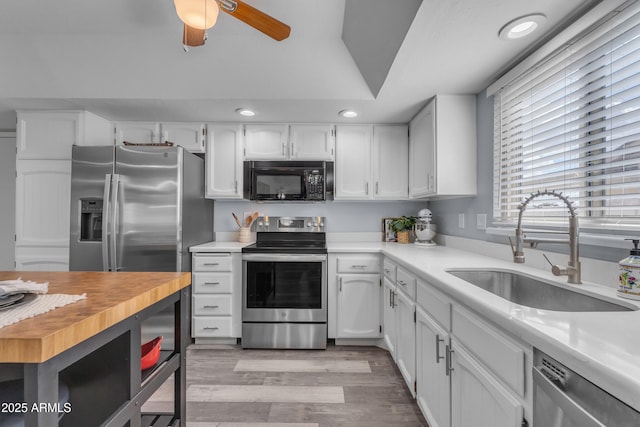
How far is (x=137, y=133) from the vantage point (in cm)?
285

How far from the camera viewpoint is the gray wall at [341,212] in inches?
125

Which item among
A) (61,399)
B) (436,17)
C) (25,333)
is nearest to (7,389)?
A: (61,399)

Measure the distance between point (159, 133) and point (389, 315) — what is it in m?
2.69

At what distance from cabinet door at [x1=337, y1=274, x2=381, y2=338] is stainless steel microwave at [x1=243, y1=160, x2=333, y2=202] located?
0.84m

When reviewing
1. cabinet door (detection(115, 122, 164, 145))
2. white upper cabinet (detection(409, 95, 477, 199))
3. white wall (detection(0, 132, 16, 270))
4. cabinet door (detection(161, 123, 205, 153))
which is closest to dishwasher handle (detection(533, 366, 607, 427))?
white upper cabinet (detection(409, 95, 477, 199))

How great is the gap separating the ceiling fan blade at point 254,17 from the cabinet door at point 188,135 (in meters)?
1.54

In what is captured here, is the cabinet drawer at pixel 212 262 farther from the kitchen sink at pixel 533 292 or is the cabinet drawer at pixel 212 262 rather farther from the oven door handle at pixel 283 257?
the kitchen sink at pixel 533 292

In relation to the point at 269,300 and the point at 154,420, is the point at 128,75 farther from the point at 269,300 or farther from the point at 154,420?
the point at 154,420

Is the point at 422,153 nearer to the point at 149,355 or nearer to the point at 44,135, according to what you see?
the point at 149,355

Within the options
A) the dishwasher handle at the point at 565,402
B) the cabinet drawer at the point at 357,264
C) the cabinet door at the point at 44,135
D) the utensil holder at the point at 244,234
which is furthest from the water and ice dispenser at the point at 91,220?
the dishwasher handle at the point at 565,402

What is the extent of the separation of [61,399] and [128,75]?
233cm

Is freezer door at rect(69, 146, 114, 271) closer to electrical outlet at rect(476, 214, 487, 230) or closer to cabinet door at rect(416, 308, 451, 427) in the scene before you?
cabinet door at rect(416, 308, 451, 427)

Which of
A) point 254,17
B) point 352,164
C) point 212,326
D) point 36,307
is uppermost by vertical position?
point 254,17

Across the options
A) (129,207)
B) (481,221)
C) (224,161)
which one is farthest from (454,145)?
(129,207)
